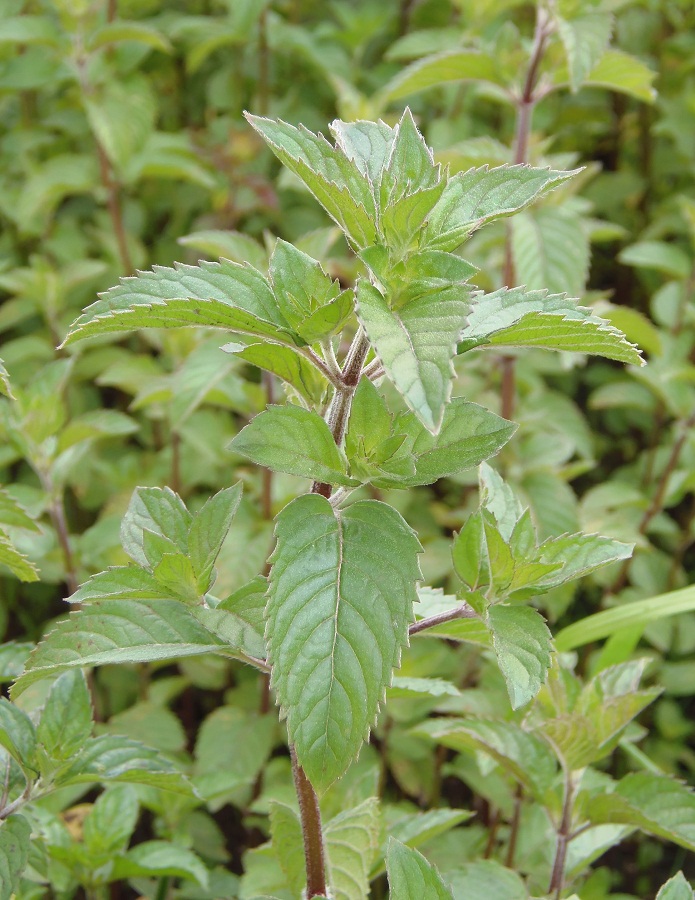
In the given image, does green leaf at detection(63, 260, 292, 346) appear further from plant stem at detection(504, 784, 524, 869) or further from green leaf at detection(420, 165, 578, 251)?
plant stem at detection(504, 784, 524, 869)

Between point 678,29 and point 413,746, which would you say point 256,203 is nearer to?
point 413,746

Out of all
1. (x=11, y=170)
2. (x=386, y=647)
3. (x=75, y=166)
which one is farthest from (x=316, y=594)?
(x=11, y=170)

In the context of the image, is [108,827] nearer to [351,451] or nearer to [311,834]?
[311,834]

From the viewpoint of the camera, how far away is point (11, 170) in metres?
2.38

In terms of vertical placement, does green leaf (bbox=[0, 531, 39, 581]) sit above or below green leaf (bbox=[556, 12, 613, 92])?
below

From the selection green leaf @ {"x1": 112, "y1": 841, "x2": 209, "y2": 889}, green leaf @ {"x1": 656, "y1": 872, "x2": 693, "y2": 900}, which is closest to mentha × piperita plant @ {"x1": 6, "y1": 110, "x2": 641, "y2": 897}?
green leaf @ {"x1": 656, "y1": 872, "x2": 693, "y2": 900}

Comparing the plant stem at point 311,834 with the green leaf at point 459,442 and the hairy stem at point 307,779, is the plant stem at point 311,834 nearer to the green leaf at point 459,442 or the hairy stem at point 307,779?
the hairy stem at point 307,779

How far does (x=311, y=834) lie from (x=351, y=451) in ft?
1.31

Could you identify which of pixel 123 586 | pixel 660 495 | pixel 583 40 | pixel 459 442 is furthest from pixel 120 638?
pixel 660 495

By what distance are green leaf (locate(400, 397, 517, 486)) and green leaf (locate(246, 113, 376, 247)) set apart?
6.6 inches

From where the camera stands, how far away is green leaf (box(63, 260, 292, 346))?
28.3 inches

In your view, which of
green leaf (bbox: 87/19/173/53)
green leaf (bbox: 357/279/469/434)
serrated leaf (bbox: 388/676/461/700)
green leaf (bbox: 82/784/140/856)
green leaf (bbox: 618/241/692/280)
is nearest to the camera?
green leaf (bbox: 357/279/469/434)

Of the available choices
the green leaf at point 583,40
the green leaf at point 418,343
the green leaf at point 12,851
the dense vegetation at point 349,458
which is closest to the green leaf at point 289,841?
the dense vegetation at point 349,458

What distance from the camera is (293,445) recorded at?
753mm
